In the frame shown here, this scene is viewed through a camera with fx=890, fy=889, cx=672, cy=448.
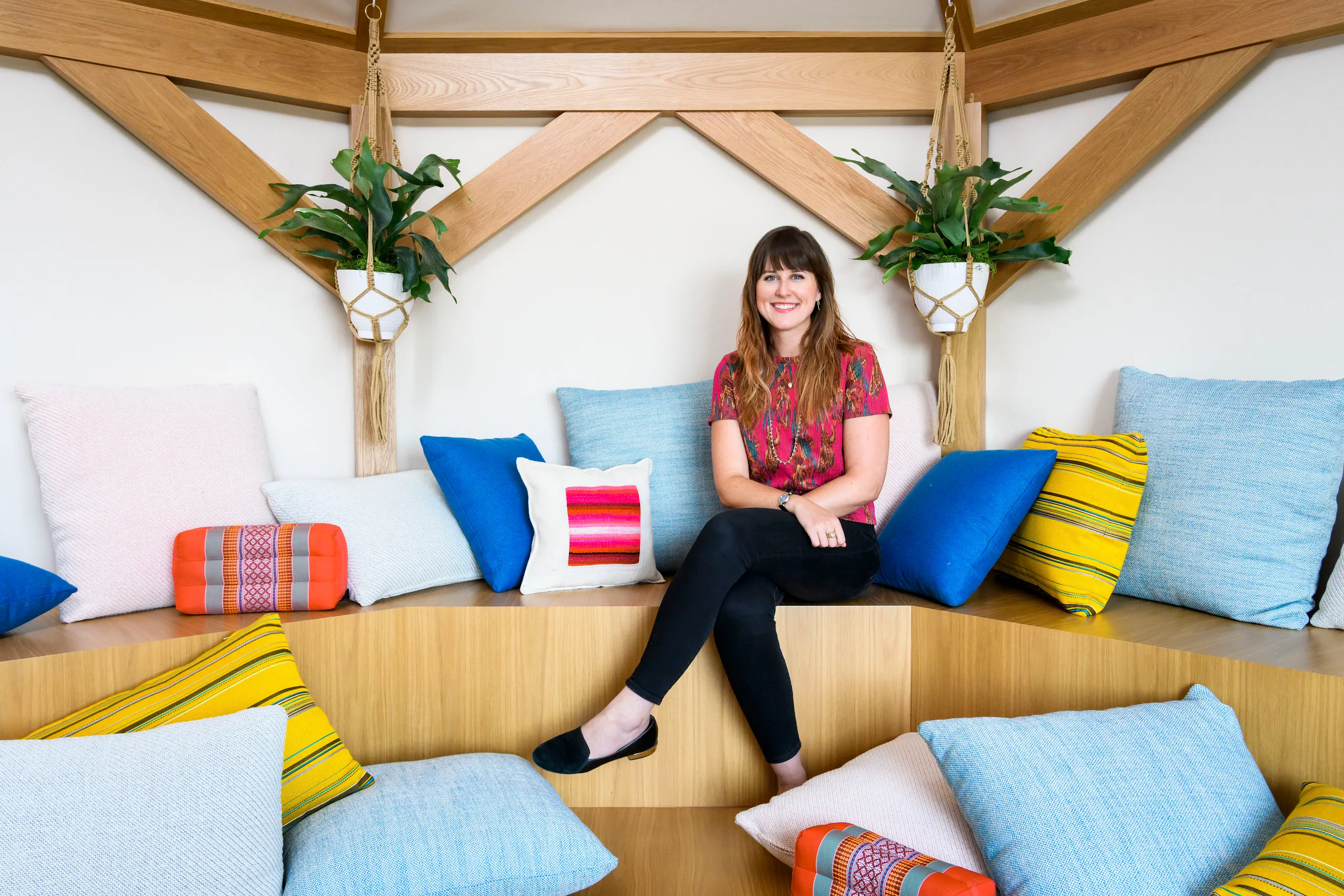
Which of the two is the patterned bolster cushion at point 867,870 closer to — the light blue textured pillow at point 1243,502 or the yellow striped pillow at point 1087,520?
the yellow striped pillow at point 1087,520

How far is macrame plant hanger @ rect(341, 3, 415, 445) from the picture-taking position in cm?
259

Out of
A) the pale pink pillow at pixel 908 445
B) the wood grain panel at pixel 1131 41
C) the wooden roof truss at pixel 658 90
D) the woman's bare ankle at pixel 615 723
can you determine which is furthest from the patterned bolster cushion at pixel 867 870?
the wood grain panel at pixel 1131 41

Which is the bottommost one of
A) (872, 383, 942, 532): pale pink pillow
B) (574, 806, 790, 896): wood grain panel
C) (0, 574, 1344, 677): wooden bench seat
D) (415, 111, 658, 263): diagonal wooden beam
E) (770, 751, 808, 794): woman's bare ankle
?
(574, 806, 790, 896): wood grain panel

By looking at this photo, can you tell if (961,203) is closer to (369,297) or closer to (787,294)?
(787,294)

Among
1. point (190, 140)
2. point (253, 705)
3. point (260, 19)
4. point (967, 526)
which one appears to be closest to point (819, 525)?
point (967, 526)

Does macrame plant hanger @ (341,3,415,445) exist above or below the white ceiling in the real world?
below

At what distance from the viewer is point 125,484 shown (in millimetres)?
2213

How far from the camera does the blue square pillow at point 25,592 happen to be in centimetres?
183

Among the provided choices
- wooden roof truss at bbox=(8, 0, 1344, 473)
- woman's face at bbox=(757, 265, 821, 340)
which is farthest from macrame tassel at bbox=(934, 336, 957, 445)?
woman's face at bbox=(757, 265, 821, 340)

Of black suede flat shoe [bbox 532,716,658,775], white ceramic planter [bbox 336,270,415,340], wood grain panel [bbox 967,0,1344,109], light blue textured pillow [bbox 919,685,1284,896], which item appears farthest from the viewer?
white ceramic planter [bbox 336,270,415,340]

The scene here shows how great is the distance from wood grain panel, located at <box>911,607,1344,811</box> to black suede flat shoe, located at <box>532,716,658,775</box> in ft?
2.34

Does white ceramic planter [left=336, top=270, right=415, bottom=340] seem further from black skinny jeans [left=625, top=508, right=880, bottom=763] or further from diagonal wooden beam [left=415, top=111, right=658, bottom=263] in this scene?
black skinny jeans [left=625, top=508, right=880, bottom=763]

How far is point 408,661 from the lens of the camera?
2.17 m

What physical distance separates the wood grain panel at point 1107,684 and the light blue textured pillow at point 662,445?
76 cm
